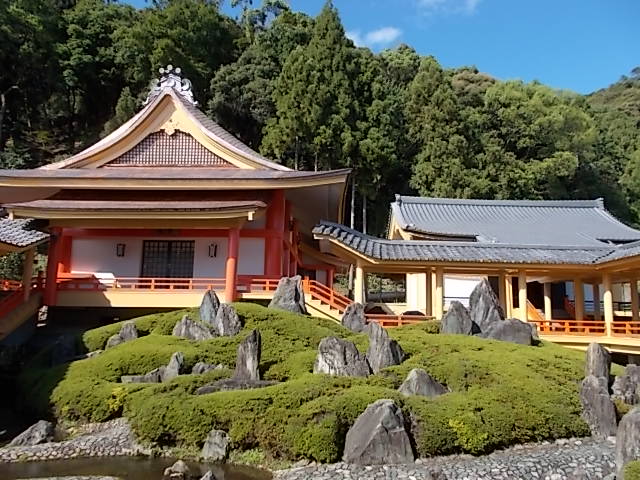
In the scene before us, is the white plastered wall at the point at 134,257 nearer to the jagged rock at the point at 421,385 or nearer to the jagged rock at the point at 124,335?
the jagged rock at the point at 124,335

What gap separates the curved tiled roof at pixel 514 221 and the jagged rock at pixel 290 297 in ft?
31.8

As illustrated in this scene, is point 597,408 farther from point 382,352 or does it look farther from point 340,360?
point 340,360

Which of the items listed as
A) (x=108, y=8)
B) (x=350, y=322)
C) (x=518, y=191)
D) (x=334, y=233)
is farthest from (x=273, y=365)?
(x=108, y=8)

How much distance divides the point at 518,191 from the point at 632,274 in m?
20.6

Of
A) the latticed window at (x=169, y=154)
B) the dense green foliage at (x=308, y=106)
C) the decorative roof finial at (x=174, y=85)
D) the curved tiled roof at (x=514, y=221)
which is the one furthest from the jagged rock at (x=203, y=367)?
the dense green foliage at (x=308, y=106)

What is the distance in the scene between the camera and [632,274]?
56.6 feet

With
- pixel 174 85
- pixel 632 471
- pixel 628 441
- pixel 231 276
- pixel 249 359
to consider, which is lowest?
pixel 632 471

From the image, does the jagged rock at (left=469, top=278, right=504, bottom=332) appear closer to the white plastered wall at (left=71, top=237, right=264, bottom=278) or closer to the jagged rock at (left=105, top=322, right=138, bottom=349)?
the white plastered wall at (left=71, top=237, right=264, bottom=278)

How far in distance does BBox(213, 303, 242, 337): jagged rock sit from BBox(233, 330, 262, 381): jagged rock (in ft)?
6.22

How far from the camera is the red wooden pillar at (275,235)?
1802 centimetres

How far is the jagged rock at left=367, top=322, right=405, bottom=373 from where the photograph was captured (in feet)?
36.2

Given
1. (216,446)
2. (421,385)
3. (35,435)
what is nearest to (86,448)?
(35,435)

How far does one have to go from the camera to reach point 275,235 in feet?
59.6

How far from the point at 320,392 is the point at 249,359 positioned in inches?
76.8
